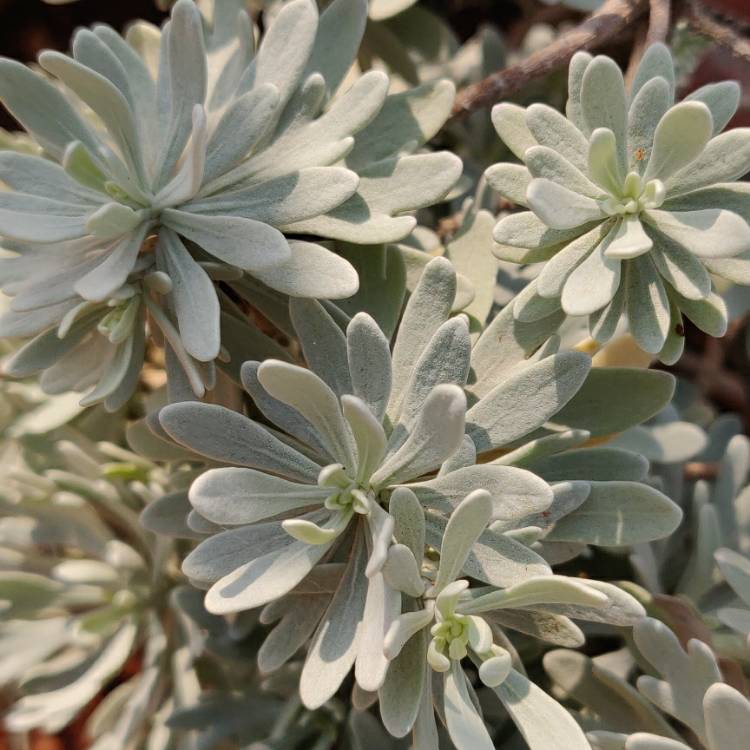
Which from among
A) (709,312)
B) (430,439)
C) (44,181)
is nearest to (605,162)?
(709,312)

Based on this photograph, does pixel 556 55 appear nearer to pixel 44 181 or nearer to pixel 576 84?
pixel 576 84

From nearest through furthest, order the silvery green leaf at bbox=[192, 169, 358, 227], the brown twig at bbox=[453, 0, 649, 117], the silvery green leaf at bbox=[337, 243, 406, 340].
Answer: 1. the silvery green leaf at bbox=[192, 169, 358, 227]
2. the silvery green leaf at bbox=[337, 243, 406, 340]
3. the brown twig at bbox=[453, 0, 649, 117]

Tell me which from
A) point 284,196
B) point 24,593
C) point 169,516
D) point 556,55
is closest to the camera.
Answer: point 284,196

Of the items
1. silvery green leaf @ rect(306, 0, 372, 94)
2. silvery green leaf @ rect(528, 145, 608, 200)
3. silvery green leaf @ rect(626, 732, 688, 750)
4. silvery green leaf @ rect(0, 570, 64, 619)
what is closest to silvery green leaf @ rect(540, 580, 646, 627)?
silvery green leaf @ rect(626, 732, 688, 750)

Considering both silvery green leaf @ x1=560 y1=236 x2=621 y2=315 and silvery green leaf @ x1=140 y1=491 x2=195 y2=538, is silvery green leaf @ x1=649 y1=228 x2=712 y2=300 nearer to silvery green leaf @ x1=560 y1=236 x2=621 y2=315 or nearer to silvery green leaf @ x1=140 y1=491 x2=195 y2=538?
silvery green leaf @ x1=560 y1=236 x2=621 y2=315

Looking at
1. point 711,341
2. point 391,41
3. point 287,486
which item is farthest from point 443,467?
point 711,341

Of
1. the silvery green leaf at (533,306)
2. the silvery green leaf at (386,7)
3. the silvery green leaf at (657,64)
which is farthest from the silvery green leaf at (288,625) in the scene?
the silvery green leaf at (386,7)

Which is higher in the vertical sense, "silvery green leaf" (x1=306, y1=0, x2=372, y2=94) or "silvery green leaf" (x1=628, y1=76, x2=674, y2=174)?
"silvery green leaf" (x1=306, y1=0, x2=372, y2=94)
